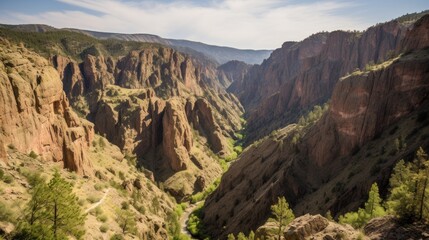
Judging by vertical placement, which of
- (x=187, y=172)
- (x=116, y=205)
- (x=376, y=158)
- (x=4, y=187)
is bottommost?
(x=187, y=172)

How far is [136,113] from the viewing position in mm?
163375

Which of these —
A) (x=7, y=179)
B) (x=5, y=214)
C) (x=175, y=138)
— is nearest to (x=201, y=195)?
(x=175, y=138)

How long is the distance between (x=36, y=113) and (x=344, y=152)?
74557 mm

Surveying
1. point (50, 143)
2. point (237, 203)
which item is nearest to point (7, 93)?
point (50, 143)

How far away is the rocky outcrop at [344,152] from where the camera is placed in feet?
245

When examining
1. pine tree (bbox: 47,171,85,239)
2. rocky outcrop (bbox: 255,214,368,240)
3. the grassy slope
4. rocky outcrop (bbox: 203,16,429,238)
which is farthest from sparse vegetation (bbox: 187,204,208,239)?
pine tree (bbox: 47,171,85,239)

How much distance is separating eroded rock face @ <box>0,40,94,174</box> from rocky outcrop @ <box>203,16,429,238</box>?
4613 centimetres

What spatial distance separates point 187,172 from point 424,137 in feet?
312

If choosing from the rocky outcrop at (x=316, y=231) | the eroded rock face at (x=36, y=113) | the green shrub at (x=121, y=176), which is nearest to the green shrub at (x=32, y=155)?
the eroded rock face at (x=36, y=113)

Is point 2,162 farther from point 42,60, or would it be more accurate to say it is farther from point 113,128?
point 113,128

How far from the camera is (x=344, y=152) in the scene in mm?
91688

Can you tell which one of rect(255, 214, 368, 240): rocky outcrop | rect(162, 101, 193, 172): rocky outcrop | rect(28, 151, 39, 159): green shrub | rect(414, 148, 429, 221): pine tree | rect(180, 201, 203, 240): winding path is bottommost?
rect(180, 201, 203, 240): winding path

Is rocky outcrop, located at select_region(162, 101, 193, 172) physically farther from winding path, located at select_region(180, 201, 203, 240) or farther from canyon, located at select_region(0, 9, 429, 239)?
winding path, located at select_region(180, 201, 203, 240)

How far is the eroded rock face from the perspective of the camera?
58031mm
